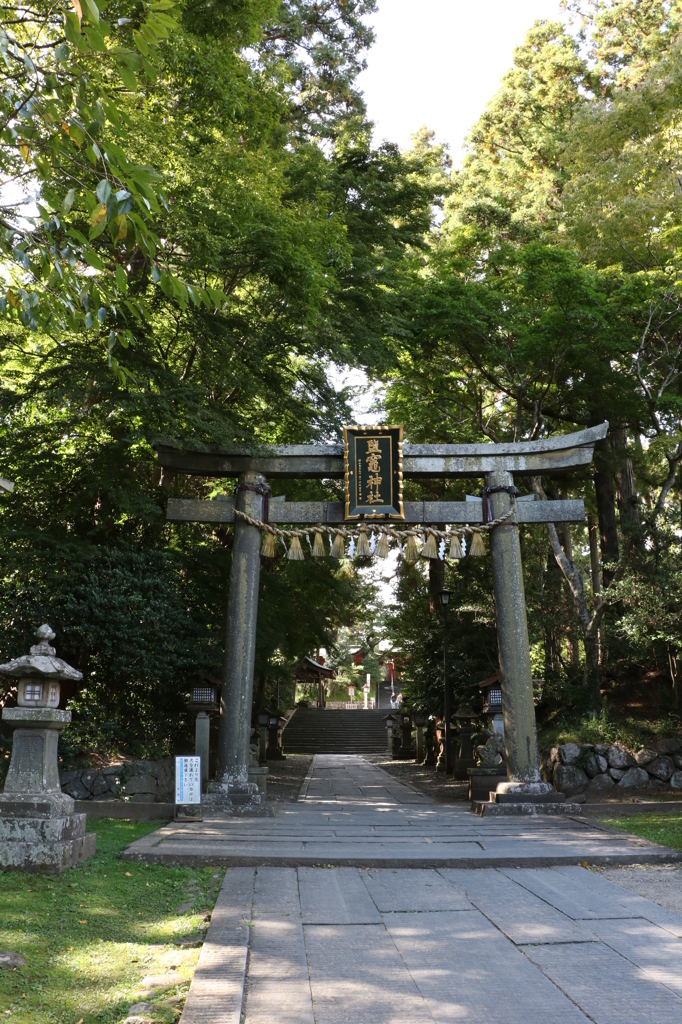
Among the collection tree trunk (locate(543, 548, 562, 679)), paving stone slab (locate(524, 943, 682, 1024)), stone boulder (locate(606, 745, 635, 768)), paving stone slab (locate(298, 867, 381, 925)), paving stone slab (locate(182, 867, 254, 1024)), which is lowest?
paving stone slab (locate(298, 867, 381, 925))

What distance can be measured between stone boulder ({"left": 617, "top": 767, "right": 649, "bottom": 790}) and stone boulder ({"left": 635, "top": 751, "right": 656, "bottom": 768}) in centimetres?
11

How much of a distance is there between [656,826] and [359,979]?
6.26 m

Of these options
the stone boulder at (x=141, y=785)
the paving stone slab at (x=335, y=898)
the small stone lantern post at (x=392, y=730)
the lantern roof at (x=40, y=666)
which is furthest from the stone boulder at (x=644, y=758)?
the small stone lantern post at (x=392, y=730)

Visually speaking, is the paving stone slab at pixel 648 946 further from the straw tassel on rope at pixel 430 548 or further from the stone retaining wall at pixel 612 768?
the stone retaining wall at pixel 612 768

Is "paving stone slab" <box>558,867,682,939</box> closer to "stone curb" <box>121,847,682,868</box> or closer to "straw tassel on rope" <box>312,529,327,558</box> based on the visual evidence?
"stone curb" <box>121,847,682,868</box>

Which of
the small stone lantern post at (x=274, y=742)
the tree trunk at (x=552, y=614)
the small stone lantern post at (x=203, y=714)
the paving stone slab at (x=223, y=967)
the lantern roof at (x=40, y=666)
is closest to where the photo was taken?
the paving stone slab at (x=223, y=967)

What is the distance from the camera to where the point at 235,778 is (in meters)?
9.51

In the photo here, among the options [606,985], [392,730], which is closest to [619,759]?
[606,985]

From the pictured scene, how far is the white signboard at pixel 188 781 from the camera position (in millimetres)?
A: 8578

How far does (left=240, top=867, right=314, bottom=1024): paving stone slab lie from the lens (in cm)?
341

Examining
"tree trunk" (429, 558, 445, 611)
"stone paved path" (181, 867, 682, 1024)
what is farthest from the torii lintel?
"tree trunk" (429, 558, 445, 611)

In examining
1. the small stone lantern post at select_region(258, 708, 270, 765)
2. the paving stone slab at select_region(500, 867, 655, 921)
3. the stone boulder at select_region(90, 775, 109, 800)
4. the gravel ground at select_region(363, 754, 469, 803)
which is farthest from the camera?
the small stone lantern post at select_region(258, 708, 270, 765)

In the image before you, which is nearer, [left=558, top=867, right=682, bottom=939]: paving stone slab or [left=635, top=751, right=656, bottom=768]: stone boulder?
[left=558, top=867, right=682, bottom=939]: paving stone slab

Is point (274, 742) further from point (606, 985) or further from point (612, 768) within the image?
point (606, 985)
